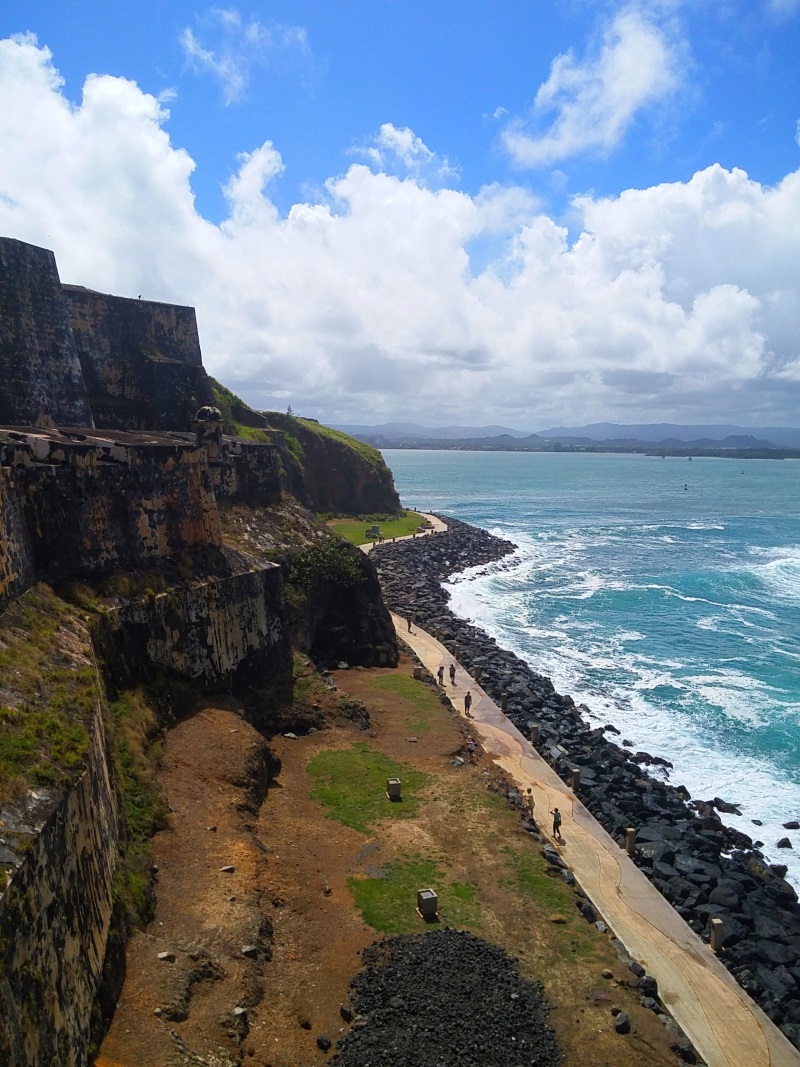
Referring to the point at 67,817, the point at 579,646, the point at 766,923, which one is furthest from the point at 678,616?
the point at 67,817

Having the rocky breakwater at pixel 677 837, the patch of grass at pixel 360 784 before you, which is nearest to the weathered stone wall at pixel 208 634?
the patch of grass at pixel 360 784

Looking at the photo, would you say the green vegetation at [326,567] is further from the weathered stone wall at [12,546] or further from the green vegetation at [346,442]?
the green vegetation at [346,442]

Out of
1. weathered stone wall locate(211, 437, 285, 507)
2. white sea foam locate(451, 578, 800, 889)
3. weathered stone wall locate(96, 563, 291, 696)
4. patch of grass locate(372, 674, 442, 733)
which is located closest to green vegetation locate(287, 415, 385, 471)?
white sea foam locate(451, 578, 800, 889)

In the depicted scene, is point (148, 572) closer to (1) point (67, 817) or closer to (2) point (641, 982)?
(1) point (67, 817)

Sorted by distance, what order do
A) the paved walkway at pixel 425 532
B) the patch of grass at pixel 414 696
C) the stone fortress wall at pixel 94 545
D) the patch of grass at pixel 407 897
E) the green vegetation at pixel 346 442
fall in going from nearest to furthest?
the stone fortress wall at pixel 94 545, the patch of grass at pixel 407 897, the patch of grass at pixel 414 696, the paved walkway at pixel 425 532, the green vegetation at pixel 346 442

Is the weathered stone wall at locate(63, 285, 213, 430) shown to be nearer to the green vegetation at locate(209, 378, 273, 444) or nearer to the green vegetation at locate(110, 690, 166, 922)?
the green vegetation at locate(209, 378, 273, 444)

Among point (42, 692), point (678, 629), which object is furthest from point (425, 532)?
point (42, 692)
